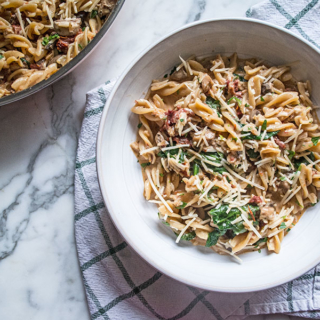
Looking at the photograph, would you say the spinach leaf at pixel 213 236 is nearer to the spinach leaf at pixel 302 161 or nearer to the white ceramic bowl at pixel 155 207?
the white ceramic bowl at pixel 155 207

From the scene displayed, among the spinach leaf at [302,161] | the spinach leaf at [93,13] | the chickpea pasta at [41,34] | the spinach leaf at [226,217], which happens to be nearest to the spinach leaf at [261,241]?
the spinach leaf at [226,217]

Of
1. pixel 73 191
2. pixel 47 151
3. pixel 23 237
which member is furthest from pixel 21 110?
pixel 23 237

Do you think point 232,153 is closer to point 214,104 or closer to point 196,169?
point 196,169

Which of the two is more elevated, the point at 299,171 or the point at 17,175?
the point at 299,171

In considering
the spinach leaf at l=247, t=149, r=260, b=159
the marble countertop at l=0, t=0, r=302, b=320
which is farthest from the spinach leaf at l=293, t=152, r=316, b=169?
the marble countertop at l=0, t=0, r=302, b=320

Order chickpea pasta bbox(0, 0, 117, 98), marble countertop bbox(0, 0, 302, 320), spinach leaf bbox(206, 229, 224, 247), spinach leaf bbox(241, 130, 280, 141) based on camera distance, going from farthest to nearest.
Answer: marble countertop bbox(0, 0, 302, 320)
chickpea pasta bbox(0, 0, 117, 98)
spinach leaf bbox(206, 229, 224, 247)
spinach leaf bbox(241, 130, 280, 141)

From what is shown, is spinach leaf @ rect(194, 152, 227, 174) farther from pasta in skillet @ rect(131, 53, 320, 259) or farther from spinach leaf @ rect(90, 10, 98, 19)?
spinach leaf @ rect(90, 10, 98, 19)

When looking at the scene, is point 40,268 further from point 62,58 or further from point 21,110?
point 62,58
